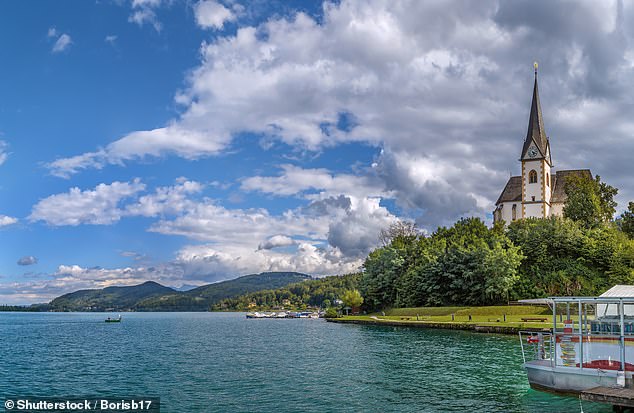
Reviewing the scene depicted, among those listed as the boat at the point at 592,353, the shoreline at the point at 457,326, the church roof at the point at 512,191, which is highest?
the church roof at the point at 512,191

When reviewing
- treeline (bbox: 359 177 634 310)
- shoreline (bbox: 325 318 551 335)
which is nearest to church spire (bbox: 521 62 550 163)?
treeline (bbox: 359 177 634 310)

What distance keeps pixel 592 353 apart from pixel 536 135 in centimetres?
10096

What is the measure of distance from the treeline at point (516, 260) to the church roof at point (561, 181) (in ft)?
21.3

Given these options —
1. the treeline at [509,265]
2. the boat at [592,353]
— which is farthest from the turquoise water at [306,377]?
the treeline at [509,265]

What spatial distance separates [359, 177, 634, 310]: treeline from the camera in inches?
3511

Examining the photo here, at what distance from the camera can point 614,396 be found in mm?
20891

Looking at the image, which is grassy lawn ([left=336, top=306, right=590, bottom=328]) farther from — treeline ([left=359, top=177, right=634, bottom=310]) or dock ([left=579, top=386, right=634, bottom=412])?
dock ([left=579, top=386, right=634, bottom=412])

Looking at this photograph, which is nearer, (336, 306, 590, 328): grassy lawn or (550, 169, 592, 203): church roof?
(336, 306, 590, 328): grassy lawn

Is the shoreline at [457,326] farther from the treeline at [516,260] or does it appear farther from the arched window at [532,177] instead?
the arched window at [532,177]

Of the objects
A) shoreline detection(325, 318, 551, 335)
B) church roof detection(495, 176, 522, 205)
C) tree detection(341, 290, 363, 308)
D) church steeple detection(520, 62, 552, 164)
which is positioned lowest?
shoreline detection(325, 318, 551, 335)

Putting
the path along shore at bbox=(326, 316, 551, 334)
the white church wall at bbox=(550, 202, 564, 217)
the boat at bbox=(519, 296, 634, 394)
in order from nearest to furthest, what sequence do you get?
the boat at bbox=(519, 296, 634, 394), the path along shore at bbox=(326, 316, 551, 334), the white church wall at bbox=(550, 202, 564, 217)

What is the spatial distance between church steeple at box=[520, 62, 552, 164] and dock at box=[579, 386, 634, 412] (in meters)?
100

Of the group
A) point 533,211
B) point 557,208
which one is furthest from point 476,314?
point 557,208

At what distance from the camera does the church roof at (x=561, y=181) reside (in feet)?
384
